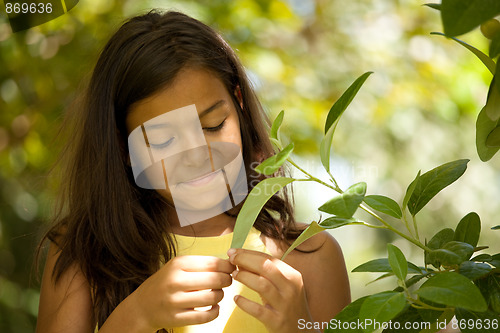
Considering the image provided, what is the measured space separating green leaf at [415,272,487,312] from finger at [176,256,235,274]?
37 centimetres

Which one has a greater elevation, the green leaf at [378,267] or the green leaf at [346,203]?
the green leaf at [346,203]

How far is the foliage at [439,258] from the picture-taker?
0.38 m

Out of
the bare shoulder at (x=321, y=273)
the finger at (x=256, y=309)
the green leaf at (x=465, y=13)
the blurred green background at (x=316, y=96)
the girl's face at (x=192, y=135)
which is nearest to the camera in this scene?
the green leaf at (x=465, y=13)

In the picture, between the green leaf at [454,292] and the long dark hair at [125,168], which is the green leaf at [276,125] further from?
the long dark hair at [125,168]

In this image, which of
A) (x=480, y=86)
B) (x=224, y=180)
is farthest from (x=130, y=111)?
(x=480, y=86)

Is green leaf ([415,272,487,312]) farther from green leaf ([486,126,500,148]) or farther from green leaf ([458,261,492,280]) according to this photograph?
green leaf ([486,126,500,148])

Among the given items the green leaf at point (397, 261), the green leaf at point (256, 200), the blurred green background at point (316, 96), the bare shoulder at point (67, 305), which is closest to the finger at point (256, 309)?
the green leaf at point (256, 200)

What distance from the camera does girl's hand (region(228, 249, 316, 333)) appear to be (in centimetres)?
72

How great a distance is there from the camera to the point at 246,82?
3.84 feet

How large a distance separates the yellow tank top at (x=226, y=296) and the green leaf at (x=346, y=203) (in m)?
0.61

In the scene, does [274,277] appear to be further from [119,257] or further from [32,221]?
[32,221]

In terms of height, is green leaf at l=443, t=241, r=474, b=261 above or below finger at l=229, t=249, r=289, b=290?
above

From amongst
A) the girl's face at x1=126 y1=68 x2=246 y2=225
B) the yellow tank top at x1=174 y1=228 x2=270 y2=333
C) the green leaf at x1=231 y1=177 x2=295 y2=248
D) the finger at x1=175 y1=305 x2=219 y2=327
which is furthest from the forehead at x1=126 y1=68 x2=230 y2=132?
the green leaf at x1=231 y1=177 x2=295 y2=248

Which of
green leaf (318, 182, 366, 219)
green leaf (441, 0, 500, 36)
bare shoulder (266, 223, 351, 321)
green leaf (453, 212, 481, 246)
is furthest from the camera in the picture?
bare shoulder (266, 223, 351, 321)
